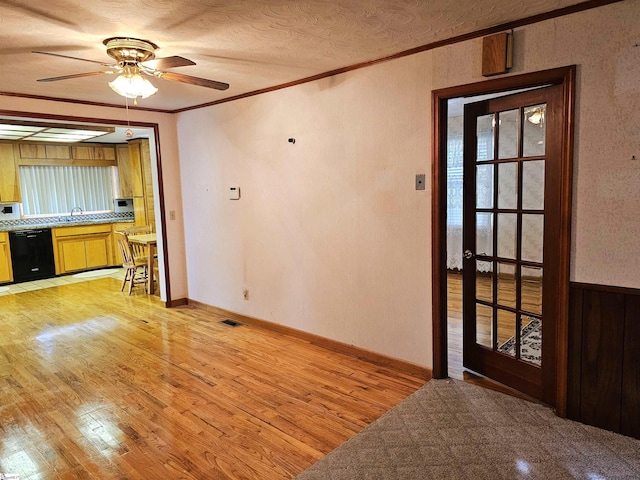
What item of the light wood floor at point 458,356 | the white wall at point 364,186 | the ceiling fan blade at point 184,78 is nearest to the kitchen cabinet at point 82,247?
the white wall at point 364,186

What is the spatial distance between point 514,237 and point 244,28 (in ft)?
7.00

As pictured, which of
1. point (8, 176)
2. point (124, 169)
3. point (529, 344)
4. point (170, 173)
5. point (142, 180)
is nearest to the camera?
point (529, 344)

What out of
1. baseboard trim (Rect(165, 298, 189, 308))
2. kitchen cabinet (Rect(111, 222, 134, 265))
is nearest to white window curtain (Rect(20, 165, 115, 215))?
kitchen cabinet (Rect(111, 222, 134, 265))

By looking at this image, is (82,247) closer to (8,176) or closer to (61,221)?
(61,221)

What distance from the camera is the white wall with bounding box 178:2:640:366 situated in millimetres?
2305

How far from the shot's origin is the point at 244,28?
250cm

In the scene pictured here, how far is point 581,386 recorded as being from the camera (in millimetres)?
2510

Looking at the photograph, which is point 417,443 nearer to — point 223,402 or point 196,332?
point 223,402

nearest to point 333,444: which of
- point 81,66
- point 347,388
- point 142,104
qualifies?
point 347,388

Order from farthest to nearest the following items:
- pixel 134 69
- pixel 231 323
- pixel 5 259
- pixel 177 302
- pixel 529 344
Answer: pixel 5 259 < pixel 177 302 < pixel 231 323 < pixel 529 344 < pixel 134 69

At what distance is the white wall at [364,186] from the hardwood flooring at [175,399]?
0.46 m

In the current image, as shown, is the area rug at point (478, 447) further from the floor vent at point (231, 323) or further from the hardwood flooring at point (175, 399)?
the floor vent at point (231, 323)

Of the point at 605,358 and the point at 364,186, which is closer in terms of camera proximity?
the point at 605,358

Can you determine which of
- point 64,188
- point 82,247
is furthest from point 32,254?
point 64,188
